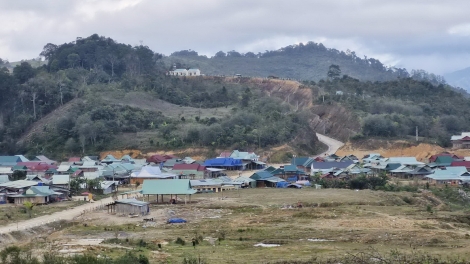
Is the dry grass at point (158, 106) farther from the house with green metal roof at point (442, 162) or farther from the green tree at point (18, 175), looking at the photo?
the house with green metal roof at point (442, 162)

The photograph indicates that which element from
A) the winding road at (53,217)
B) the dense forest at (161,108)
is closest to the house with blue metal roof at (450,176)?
the dense forest at (161,108)

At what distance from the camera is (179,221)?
35938mm

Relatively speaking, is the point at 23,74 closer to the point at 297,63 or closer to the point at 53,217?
the point at 53,217

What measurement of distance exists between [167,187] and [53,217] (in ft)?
29.6

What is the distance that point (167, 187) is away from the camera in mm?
44781

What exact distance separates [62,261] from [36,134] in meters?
61.3

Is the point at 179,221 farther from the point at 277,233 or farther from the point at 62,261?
the point at 62,261

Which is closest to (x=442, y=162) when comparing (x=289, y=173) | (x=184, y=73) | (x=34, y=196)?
(x=289, y=173)

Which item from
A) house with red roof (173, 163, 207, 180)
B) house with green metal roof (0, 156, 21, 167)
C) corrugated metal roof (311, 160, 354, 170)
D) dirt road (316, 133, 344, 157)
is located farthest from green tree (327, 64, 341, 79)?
house with green metal roof (0, 156, 21, 167)

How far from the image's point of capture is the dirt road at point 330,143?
75.8m

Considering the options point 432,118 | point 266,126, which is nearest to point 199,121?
point 266,126

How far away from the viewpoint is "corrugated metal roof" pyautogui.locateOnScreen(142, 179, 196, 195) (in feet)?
145

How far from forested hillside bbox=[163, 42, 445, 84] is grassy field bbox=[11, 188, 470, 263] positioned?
98639 mm

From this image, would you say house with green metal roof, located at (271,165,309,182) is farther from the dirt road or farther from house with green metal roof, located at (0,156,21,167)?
house with green metal roof, located at (0,156,21,167)
